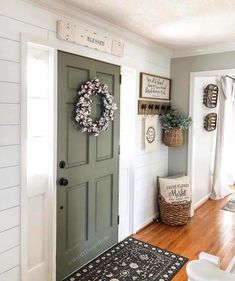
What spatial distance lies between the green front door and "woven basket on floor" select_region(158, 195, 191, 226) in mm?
853

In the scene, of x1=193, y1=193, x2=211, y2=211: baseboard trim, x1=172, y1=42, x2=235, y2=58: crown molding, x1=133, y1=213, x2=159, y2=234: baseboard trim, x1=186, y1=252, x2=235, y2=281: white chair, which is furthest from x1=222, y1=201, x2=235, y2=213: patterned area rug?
x1=186, y1=252, x2=235, y2=281: white chair

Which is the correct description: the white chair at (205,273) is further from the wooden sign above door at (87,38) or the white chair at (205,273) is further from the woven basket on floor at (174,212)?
the woven basket on floor at (174,212)

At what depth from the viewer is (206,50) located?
3.54m

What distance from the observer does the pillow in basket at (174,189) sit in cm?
360

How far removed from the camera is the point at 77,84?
2426 millimetres

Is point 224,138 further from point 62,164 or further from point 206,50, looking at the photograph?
point 62,164

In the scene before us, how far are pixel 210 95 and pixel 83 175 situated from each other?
260 centimetres

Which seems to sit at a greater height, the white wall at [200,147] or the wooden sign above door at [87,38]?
the wooden sign above door at [87,38]

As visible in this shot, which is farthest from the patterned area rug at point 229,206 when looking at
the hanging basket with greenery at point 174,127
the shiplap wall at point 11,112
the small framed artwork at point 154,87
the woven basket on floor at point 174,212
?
the shiplap wall at point 11,112

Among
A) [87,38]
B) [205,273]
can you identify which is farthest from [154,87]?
[205,273]

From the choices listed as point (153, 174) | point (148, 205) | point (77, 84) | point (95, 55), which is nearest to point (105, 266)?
point (148, 205)

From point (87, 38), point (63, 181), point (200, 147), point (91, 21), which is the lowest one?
point (63, 181)

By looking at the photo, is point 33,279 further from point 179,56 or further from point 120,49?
point 179,56

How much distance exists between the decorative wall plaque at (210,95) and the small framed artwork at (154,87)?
0.69 metres
